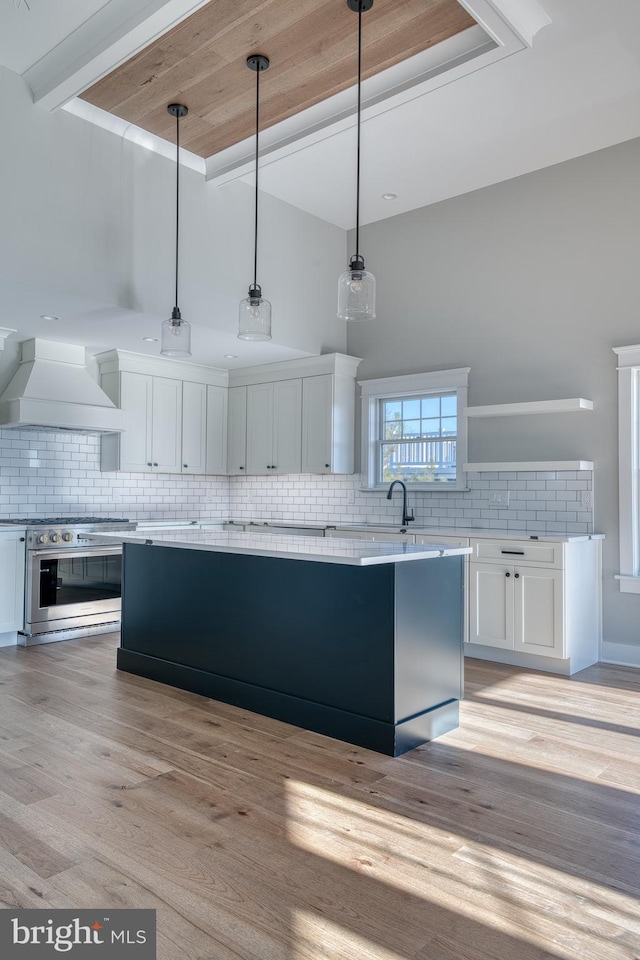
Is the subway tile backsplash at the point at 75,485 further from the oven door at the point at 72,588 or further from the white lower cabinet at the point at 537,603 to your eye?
the white lower cabinet at the point at 537,603

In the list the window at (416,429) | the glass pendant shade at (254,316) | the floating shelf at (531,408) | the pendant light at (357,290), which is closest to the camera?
the pendant light at (357,290)

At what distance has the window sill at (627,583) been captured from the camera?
184 inches

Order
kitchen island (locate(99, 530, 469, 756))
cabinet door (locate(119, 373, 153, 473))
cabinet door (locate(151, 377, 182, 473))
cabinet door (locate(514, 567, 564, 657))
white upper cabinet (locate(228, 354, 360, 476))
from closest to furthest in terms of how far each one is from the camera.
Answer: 1. kitchen island (locate(99, 530, 469, 756))
2. cabinet door (locate(514, 567, 564, 657))
3. cabinet door (locate(119, 373, 153, 473))
4. white upper cabinet (locate(228, 354, 360, 476))
5. cabinet door (locate(151, 377, 182, 473))

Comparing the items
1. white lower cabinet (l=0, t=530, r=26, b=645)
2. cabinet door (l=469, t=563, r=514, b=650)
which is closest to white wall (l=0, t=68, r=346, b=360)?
white lower cabinet (l=0, t=530, r=26, b=645)

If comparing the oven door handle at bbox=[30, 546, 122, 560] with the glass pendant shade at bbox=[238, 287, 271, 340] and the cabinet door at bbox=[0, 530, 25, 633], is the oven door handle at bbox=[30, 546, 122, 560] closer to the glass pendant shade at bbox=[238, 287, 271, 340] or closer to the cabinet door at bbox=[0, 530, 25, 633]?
the cabinet door at bbox=[0, 530, 25, 633]

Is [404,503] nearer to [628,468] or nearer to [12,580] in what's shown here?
[628,468]

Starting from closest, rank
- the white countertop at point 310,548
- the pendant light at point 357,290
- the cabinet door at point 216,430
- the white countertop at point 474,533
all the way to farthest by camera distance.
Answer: the white countertop at point 310,548, the pendant light at point 357,290, the white countertop at point 474,533, the cabinet door at point 216,430

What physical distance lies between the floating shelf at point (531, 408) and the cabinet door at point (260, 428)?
2.10 metres

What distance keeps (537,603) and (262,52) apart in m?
3.69

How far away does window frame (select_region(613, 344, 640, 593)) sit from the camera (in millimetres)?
4719

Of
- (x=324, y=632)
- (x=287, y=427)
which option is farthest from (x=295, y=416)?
(x=324, y=632)

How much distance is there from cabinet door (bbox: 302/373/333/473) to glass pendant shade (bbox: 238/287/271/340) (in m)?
2.57

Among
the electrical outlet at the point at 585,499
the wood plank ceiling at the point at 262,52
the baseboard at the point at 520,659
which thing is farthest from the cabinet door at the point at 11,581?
the electrical outlet at the point at 585,499

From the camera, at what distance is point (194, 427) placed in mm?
6844
